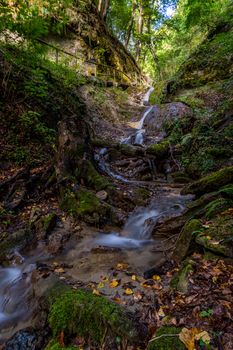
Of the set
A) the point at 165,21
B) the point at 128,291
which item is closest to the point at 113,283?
the point at 128,291

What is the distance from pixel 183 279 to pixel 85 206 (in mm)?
3127

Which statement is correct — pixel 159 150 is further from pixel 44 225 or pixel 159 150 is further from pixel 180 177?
pixel 44 225

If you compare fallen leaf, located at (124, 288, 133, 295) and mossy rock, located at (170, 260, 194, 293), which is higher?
mossy rock, located at (170, 260, 194, 293)

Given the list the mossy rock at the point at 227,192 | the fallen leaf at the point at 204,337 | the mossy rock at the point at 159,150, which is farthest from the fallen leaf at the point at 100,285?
the mossy rock at the point at 159,150

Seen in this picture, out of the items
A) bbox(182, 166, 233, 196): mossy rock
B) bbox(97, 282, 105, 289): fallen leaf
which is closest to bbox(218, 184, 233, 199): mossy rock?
bbox(182, 166, 233, 196): mossy rock

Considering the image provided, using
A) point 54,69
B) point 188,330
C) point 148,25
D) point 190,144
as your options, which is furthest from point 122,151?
point 148,25

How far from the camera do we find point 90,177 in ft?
22.4

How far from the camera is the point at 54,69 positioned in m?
10.8

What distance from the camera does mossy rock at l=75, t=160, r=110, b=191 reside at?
664cm

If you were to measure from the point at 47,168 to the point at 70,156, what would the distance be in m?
0.64

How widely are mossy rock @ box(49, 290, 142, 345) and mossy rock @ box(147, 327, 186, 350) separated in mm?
287

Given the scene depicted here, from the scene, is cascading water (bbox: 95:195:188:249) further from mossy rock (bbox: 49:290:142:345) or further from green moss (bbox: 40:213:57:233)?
mossy rock (bbox: 49:290:142:345)

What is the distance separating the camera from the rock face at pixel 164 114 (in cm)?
1172

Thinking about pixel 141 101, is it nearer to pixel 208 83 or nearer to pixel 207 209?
pixel 208 83
